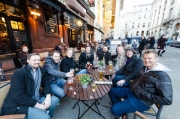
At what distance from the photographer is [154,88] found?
1.36 metres

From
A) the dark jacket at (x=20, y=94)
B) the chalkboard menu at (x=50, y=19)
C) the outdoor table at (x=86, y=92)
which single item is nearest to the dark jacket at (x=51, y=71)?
the outdoor table at (x=86, y=92)

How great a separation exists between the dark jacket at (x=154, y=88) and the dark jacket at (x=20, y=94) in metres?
1.86

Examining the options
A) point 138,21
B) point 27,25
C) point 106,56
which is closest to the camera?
point 106,56

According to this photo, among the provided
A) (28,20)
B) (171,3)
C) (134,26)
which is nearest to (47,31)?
(28,20)

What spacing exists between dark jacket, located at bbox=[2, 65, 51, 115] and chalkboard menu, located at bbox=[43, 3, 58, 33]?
4493 millimetres

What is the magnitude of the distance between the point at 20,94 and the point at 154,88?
2.16m

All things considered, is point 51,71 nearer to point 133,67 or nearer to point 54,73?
point 54,73

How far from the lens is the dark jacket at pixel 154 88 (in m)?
1.18

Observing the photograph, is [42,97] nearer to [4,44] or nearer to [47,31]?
[4,44]

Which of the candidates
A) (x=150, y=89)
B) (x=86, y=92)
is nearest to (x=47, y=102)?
(x=86, y=92)

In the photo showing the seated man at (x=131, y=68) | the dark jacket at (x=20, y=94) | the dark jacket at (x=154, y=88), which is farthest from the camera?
the seated man at (x=131, y=68)

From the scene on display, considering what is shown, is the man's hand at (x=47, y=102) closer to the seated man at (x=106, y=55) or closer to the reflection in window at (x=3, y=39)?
the seated man at (x=106, y=55)

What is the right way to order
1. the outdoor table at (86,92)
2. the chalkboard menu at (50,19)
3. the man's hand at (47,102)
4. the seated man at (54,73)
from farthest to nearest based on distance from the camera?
1. the chalkboard menu at (50,19)
2. the seated man at (54,73)
3. the man's hand at (47,102)
4. the outdoor table at (86,92)

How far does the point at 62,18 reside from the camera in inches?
251
